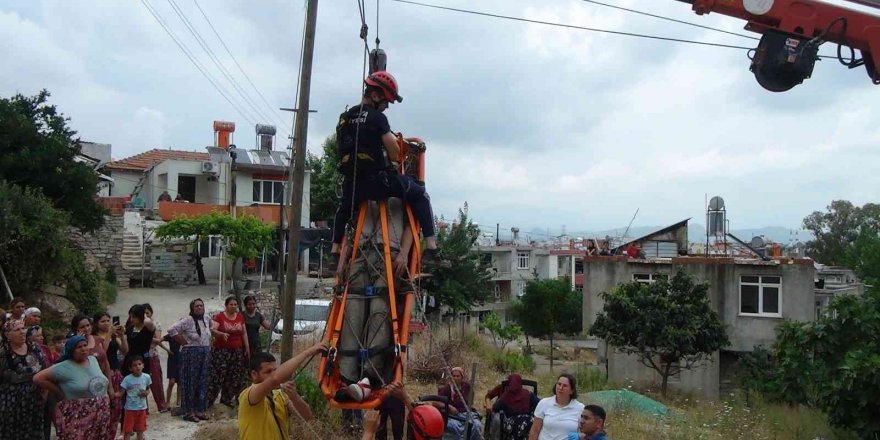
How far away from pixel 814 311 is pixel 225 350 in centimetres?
2535

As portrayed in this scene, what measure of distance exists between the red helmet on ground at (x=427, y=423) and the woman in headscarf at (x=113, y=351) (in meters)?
3.75

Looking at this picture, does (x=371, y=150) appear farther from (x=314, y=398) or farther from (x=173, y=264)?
(x=173, y=264)

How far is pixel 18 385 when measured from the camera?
8.23 meters

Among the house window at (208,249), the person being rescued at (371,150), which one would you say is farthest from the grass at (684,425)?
the house window at (208,249)

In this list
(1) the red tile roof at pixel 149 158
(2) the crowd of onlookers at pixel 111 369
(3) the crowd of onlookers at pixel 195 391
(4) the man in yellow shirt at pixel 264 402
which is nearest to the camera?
(4) the man in yellow shirt at pixel 264 402

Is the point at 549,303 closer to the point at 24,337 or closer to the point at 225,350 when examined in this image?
the point at 225,350

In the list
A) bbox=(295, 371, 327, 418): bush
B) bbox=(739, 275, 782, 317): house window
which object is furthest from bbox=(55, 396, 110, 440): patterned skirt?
bbox=(739, 275, 782, 317): house window

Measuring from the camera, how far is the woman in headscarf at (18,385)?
26.7ft

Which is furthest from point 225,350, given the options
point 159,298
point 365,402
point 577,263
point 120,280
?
point 577,263

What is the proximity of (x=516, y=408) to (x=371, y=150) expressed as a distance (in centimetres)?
339

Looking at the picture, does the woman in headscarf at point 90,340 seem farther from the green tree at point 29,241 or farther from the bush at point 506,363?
the bush at point 506,363

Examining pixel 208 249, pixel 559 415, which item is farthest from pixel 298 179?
pixel 208 249

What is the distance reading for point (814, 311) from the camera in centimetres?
3023

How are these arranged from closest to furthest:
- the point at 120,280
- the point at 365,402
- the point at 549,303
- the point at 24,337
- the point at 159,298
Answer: the point at 365,402 < the point at 24,337 < the point at 159,298 < the point at 120,280 < the point at 549,303
